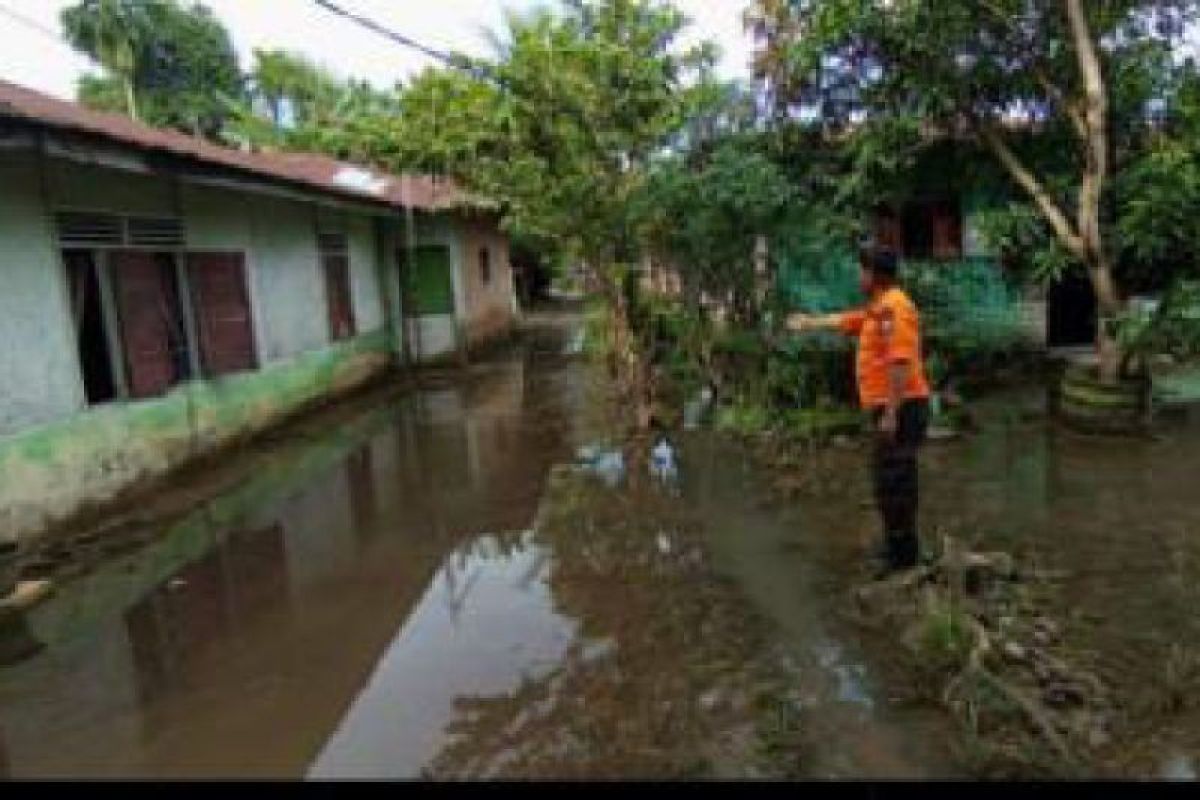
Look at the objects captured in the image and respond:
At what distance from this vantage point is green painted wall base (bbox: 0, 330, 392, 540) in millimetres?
7062

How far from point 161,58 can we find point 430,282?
21940 millimetres

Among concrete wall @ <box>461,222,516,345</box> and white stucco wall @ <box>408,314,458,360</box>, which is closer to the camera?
white stucco wall @ <box>408,314,458,360</box>

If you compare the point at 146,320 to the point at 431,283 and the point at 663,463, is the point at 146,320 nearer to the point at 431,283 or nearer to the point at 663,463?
the point at 663,463

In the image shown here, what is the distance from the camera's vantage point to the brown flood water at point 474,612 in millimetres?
3855

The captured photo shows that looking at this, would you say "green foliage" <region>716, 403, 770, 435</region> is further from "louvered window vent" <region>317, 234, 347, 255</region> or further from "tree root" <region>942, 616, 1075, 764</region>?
"louvered window vent" <region>317, 234, 347, 255</region>

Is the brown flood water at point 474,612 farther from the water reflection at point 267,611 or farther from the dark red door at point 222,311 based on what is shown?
the dark red door at point 222,311

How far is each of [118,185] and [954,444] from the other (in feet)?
26.3

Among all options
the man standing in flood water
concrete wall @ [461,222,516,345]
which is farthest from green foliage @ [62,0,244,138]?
the man standing in flood water

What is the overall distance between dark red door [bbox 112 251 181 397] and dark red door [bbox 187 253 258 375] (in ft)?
1.37

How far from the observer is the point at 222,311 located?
35.1 ft

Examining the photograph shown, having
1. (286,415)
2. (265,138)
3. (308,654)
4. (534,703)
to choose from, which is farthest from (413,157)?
(265,138)

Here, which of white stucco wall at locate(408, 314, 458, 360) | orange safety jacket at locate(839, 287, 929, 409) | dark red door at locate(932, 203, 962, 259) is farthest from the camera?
white stucco wall at locate(408, 314, 458, 360)

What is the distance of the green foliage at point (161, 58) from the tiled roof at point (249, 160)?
42.5 ft

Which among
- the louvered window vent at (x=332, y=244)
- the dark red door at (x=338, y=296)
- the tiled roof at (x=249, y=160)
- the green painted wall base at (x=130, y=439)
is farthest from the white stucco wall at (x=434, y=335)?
the green painted wall base at (x=130, y=439)
